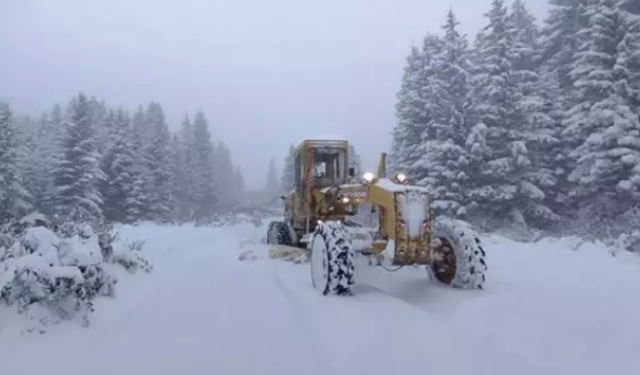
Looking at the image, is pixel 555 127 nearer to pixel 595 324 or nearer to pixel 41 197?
pixel 595 324

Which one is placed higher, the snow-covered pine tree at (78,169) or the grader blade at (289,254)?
the snow-covered pine tree at (78,169)

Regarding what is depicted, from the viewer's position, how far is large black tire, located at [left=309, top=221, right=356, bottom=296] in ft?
23.5

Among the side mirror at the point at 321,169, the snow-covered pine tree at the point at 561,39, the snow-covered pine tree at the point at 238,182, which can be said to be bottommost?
the snow-covered pine tree at the point at 238,182

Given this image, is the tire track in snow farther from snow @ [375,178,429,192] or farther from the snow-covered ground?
snow @ [375,178,429,192]

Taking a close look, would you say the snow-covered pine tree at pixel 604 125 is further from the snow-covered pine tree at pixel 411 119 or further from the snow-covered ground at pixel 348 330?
the snow-covered ground at pixel 348 330

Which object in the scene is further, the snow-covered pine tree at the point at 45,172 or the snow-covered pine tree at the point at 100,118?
the snow-covered pine tree at the point at 100,118

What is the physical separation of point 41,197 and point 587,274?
134 feet

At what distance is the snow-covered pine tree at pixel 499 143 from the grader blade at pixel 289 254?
1141 centimetres

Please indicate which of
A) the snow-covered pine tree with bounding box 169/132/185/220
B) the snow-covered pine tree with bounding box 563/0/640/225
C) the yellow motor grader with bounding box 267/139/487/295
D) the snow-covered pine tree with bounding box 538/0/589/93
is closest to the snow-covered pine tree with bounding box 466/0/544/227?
the snow-covered pine tree with bounding box 563/0/640/225

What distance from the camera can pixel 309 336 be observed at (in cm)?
514

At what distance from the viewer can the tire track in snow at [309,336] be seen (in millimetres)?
4234

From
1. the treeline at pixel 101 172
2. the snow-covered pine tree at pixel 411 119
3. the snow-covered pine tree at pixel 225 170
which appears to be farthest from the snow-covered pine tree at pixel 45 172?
the snow-covered pine tree at pixel 225 170

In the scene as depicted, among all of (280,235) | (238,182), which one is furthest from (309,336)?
A: (238,182)

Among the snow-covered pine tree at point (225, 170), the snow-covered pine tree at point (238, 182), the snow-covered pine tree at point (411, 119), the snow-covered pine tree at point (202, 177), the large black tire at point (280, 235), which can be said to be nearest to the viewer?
the large black tire at point (280, 235)
